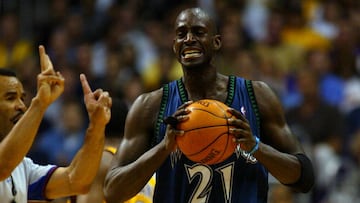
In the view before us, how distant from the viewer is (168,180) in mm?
5492

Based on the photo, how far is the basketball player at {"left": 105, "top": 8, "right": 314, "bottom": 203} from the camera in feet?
17.5

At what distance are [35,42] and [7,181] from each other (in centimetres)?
838

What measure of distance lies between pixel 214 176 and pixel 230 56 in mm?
6982

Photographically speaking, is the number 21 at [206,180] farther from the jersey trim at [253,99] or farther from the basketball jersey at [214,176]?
the jersey trim at [253,99]

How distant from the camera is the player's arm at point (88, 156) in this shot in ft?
18.5

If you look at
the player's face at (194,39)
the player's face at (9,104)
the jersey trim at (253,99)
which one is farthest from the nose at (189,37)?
the player's face at (9,104)

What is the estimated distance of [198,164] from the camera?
5.43m

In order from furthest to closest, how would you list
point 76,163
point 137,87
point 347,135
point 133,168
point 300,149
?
point 137,87 → point 347,135 → point 76,163 → point 300,149 → point 133,168

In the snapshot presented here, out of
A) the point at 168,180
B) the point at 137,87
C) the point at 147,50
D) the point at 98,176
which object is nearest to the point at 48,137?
the point at 137,87

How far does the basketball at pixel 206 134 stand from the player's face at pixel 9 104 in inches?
54.1

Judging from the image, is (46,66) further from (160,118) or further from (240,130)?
(240,130)

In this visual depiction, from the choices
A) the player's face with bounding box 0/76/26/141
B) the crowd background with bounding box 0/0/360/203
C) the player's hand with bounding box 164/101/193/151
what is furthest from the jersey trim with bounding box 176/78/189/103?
the crowd background with bounding box 0/0/360/203

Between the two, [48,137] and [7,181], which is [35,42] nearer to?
[48,137]

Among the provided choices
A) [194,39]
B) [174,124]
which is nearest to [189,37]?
[194,39]
